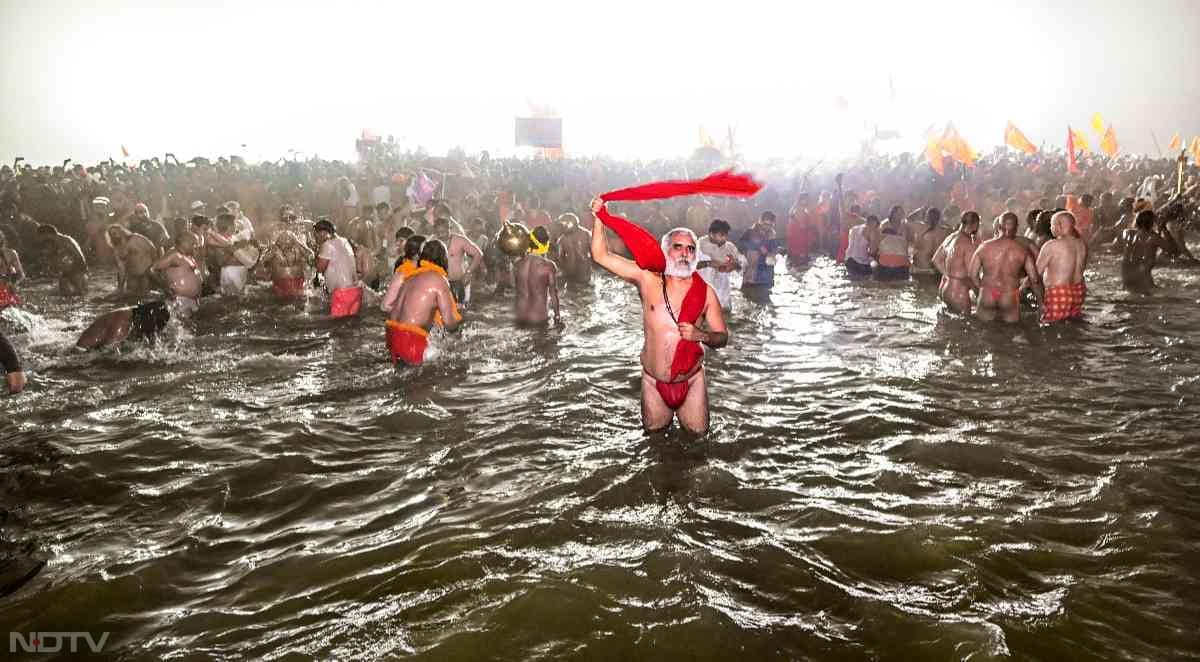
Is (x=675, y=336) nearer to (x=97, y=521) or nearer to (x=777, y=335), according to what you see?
(x=97, y=521)

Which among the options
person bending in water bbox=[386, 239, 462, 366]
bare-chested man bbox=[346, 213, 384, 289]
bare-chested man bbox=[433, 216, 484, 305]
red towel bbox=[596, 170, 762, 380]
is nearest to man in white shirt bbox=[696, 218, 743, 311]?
bare-chested man bbox=[433, 216, 484, 305]

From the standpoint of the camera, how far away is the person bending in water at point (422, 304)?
7219 mm

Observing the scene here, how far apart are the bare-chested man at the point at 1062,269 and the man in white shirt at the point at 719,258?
3895mm

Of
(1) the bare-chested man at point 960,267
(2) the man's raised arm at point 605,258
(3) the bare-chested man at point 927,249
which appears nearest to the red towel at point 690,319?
(2) the man's raised arm at point 605,258

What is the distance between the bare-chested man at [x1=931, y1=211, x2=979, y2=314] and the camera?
9484mm

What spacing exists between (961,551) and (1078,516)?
0.98 m

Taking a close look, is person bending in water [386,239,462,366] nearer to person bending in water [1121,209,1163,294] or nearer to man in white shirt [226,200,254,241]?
man in white shirt [226,200,254,241]

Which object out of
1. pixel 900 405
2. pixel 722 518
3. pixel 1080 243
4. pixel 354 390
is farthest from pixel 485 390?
pixel 1080 243

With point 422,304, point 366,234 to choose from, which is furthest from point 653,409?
point 366,234

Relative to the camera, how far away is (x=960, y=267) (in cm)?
966

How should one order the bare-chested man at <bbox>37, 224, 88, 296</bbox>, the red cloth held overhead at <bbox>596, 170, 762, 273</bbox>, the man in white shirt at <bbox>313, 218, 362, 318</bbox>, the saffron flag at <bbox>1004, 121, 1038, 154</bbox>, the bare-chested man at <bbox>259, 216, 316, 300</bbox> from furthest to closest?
the saffron flag at <bbox>1004, 121, 1038, 154</bbox>
the bare-chested man at <bbox>37, 224, 88, 296</bbox>
the bare-chested man at <bbox>259, 216, 316, 300</bbox>
the man in white shirt at <bbox>313, 218, 362, 318</bbox>
the red cloth held overhead at <bbox>596, 170, 762, 273</bbox>

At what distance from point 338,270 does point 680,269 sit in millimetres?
6681

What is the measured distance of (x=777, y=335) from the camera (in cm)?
955

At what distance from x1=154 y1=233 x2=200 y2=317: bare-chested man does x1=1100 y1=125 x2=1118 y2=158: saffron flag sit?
1432 inches
